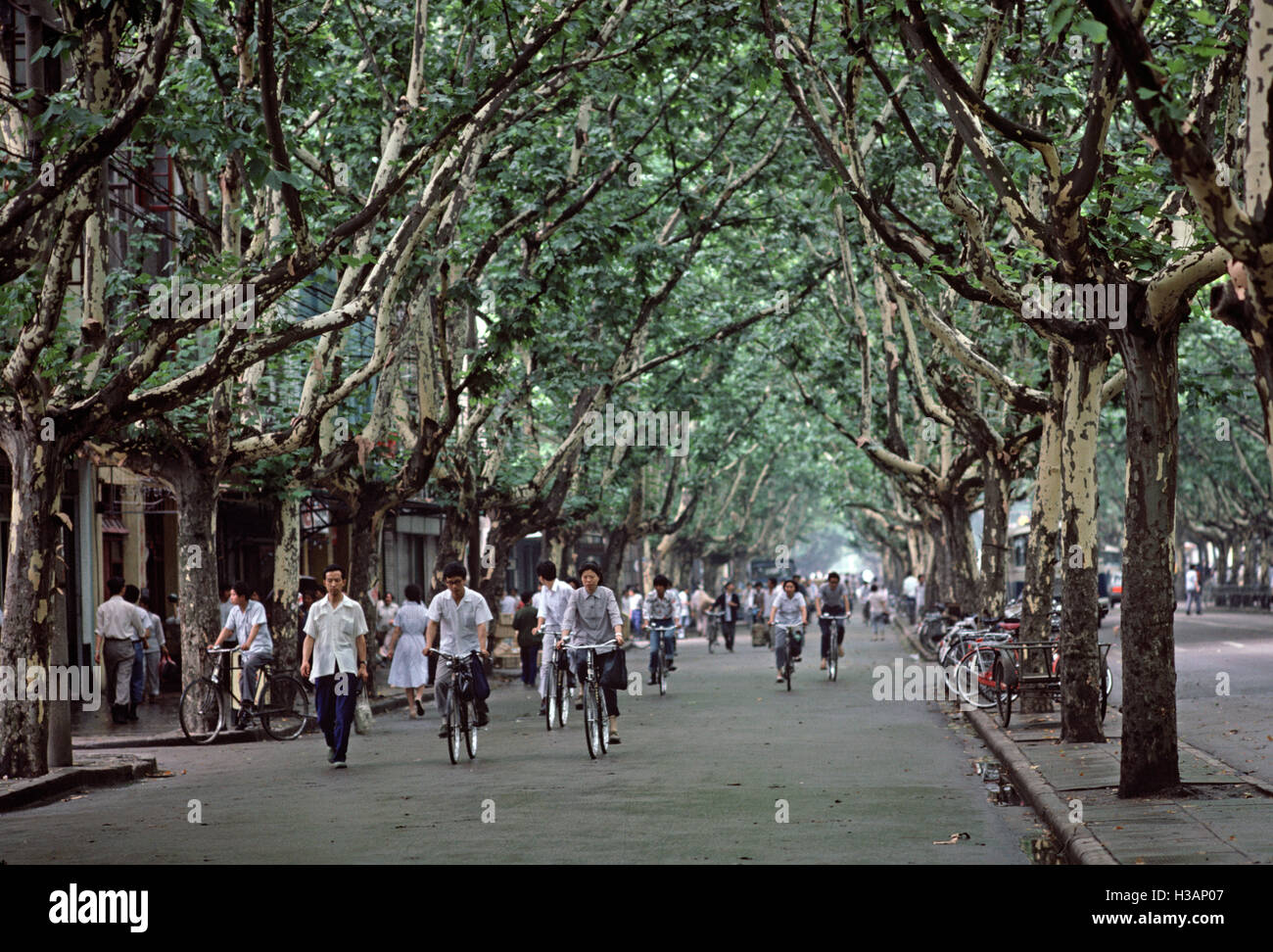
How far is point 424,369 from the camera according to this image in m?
21.9

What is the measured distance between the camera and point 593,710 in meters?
14.1

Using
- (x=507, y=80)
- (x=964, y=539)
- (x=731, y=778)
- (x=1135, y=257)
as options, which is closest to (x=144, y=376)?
(x=507, y=80)

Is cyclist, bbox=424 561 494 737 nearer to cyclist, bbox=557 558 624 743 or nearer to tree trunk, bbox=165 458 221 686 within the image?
cyclist, bbox=557 558 624 743

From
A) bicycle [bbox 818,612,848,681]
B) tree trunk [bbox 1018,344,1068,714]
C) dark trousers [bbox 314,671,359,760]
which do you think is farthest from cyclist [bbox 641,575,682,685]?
dark trousers [bbox 314,671,359,760]

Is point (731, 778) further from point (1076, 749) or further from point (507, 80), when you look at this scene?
point (507, 80)

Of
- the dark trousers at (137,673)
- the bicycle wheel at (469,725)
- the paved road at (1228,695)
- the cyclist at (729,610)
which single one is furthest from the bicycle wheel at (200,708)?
the cyclist at (729,610)

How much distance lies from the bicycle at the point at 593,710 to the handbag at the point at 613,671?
0.33ft

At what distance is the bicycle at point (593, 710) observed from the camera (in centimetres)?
1391

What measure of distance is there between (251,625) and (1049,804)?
10.3m

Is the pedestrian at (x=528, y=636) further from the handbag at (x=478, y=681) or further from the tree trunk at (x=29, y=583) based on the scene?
the tree trunk at (x=29, y=583)

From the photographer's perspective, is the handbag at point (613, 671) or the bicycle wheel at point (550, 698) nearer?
the handbag at point (613, 671)

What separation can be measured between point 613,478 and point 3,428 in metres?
21.2

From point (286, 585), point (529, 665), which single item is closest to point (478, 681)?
point (286, 585)

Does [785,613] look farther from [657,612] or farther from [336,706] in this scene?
[336,706]
